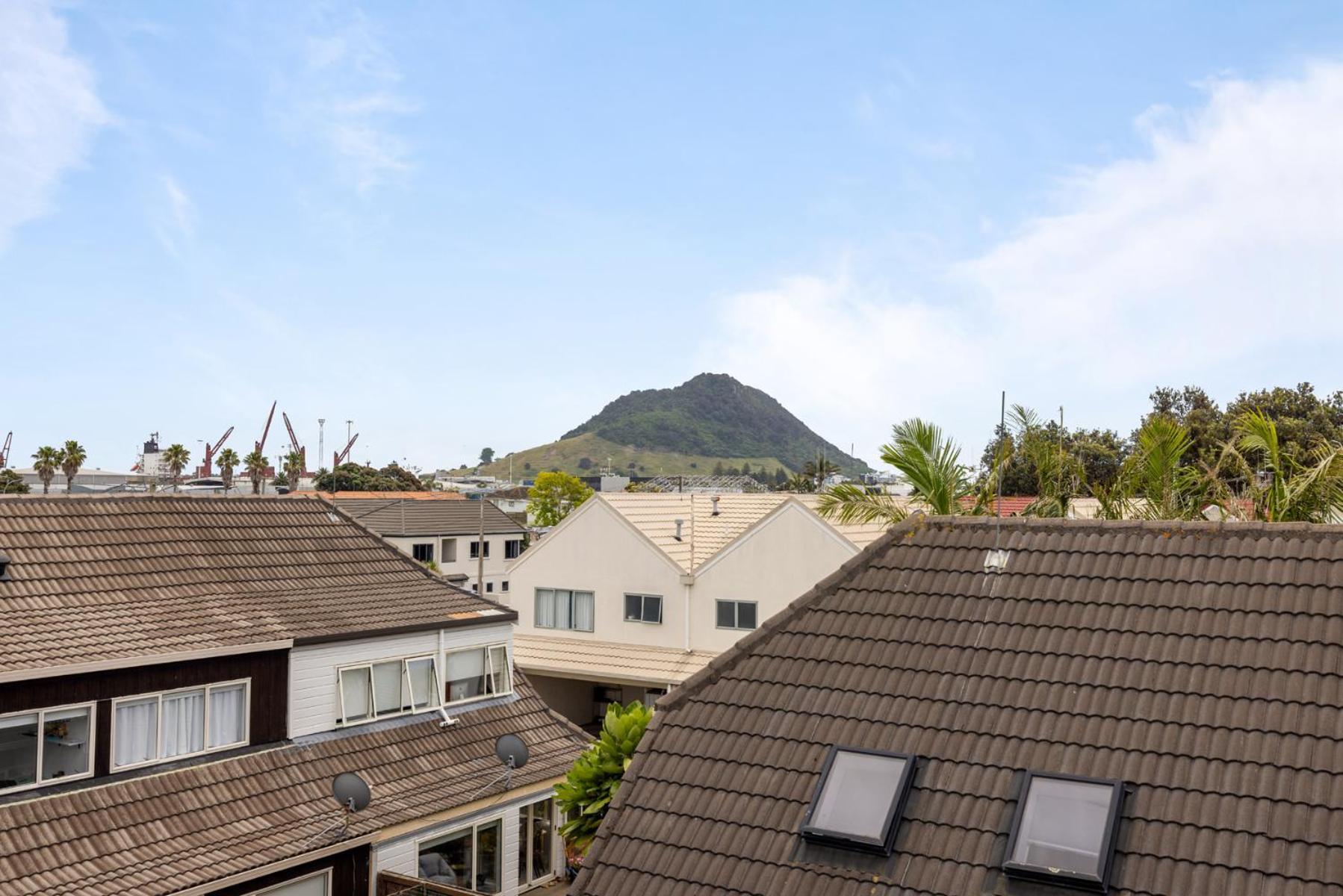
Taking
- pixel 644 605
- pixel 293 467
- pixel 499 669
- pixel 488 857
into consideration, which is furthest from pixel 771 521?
pixel 293 467

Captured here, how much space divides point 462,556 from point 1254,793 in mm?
57920

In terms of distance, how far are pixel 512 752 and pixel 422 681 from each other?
7.23 feet

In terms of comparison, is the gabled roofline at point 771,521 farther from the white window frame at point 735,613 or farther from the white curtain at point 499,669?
the white curtain at point 499,669

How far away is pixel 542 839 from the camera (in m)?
20.1

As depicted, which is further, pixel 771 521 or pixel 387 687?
pixel 771 521

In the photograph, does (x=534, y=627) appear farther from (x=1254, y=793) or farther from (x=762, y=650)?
(x=1254, y=793)

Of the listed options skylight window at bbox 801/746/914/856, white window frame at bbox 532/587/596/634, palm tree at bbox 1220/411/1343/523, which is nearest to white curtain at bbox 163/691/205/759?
skylight window at bbox 801/746/914/856

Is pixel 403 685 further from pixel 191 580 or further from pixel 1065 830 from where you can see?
pixel 1065 830

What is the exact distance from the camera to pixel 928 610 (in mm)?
10828

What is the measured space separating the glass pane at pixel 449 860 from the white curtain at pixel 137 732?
4668 millimetres

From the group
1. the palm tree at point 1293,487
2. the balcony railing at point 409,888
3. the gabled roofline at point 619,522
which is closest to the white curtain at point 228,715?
the balcony railing at point 409,888

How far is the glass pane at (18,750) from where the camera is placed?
13695mm

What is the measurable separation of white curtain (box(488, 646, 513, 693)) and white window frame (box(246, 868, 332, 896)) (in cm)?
591

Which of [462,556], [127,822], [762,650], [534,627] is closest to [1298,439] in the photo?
[534,627]
